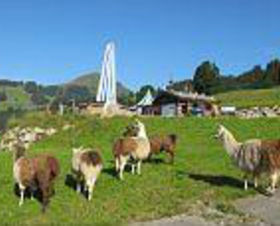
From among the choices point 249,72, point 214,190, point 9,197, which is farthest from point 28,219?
point 249,72

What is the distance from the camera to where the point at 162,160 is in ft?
102

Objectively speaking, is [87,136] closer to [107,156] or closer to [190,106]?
[107,156]

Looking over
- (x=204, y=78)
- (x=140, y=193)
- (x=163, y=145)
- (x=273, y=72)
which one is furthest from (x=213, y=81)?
(x=140, y=193)

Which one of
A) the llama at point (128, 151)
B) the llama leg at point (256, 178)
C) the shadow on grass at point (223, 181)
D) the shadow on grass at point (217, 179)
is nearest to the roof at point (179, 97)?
the shadow on grass at point (217, 179)

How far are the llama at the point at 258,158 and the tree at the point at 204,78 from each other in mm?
108107

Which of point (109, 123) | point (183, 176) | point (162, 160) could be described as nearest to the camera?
point (183, 176)

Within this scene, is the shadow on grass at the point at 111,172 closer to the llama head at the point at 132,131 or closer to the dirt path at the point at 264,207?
the llama head at the point at 132,131

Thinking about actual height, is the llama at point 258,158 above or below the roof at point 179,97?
below

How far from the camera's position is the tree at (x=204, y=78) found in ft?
433

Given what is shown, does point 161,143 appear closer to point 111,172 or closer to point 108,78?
point 111,172

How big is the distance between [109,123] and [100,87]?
28289 millimetres

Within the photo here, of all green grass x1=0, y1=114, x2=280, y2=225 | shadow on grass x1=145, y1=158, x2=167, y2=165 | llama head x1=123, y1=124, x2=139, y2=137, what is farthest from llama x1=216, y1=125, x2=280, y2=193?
shadow on grass x1=145, y1=158, x2=167, y2=165

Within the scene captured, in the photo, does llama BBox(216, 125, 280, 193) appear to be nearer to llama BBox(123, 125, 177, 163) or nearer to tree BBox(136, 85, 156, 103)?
llama BBox(123, 125, 177, 163)

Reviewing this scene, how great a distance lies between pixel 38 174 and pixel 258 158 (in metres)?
7.15
